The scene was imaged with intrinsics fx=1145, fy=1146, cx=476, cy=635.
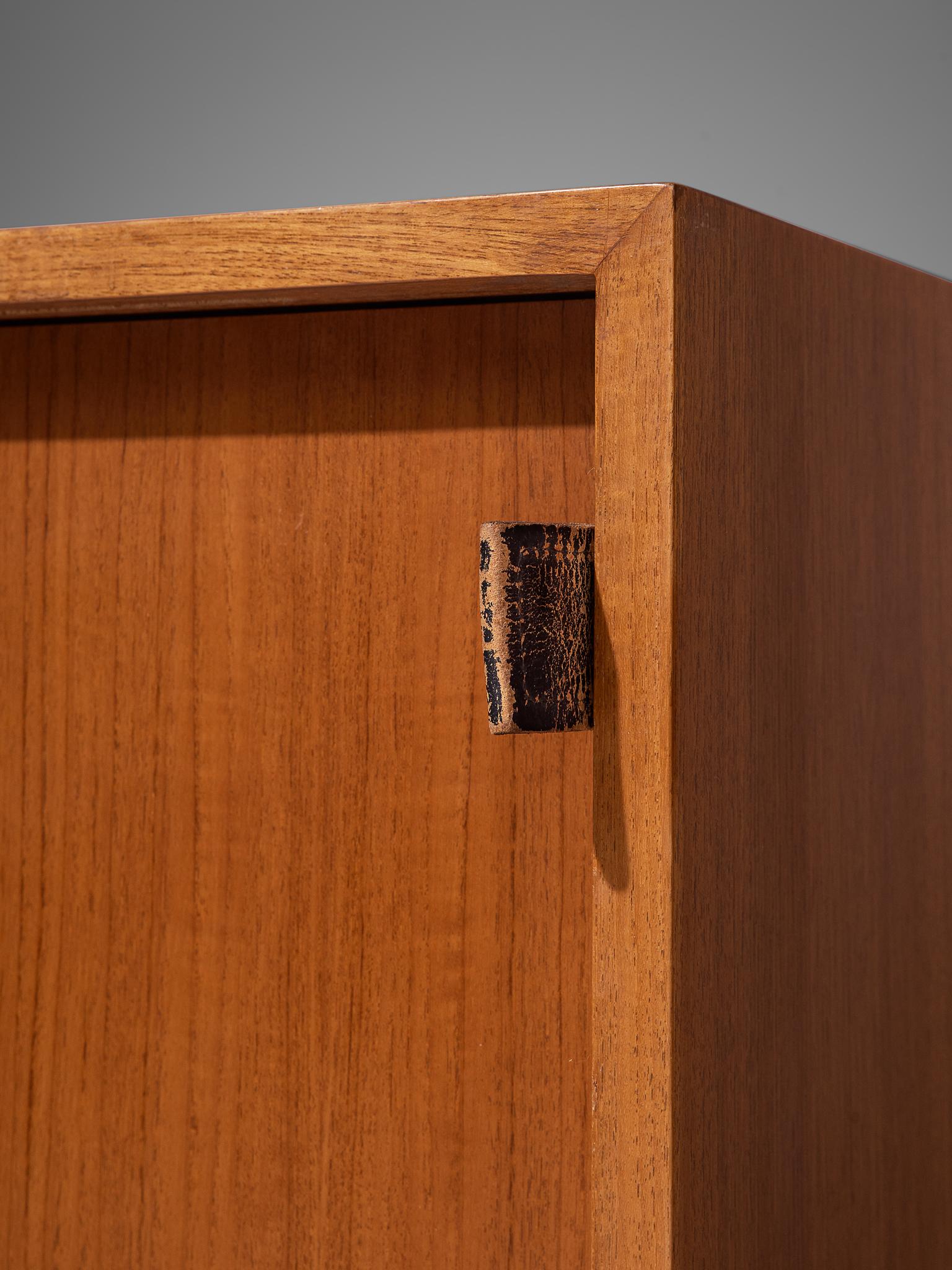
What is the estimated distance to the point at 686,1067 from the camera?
45cm

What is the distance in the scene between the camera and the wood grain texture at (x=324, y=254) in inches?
18.5

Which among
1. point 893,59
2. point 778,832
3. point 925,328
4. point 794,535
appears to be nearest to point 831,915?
point 778,832

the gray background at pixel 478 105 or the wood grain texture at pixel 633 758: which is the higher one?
the gray background at pixel 478 105

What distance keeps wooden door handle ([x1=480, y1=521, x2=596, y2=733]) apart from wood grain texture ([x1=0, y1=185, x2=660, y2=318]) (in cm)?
12

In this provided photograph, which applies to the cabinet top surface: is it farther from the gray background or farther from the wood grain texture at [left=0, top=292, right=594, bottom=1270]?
the gray background

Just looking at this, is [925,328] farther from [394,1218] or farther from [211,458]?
[394,1218]

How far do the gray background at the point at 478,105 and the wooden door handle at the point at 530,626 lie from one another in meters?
0.48

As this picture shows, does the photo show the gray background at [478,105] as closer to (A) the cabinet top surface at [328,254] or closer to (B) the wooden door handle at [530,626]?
(A) the cabinet top surface at [328,254]

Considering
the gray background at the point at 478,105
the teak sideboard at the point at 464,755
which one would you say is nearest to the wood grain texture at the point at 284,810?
the teak sideboard at the point at 464,755

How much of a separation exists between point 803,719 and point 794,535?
0.27 ft

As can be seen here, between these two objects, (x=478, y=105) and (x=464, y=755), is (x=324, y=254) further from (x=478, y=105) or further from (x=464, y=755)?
(x=478, y=105)

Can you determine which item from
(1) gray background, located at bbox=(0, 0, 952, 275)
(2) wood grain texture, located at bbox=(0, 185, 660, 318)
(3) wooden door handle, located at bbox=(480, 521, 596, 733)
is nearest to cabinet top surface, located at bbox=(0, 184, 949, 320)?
(2) wood grain texture, located at bbox=(0, 185, 660, 318)

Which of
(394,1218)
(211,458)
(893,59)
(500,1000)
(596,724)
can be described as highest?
(893,59)

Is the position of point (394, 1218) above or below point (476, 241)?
below
